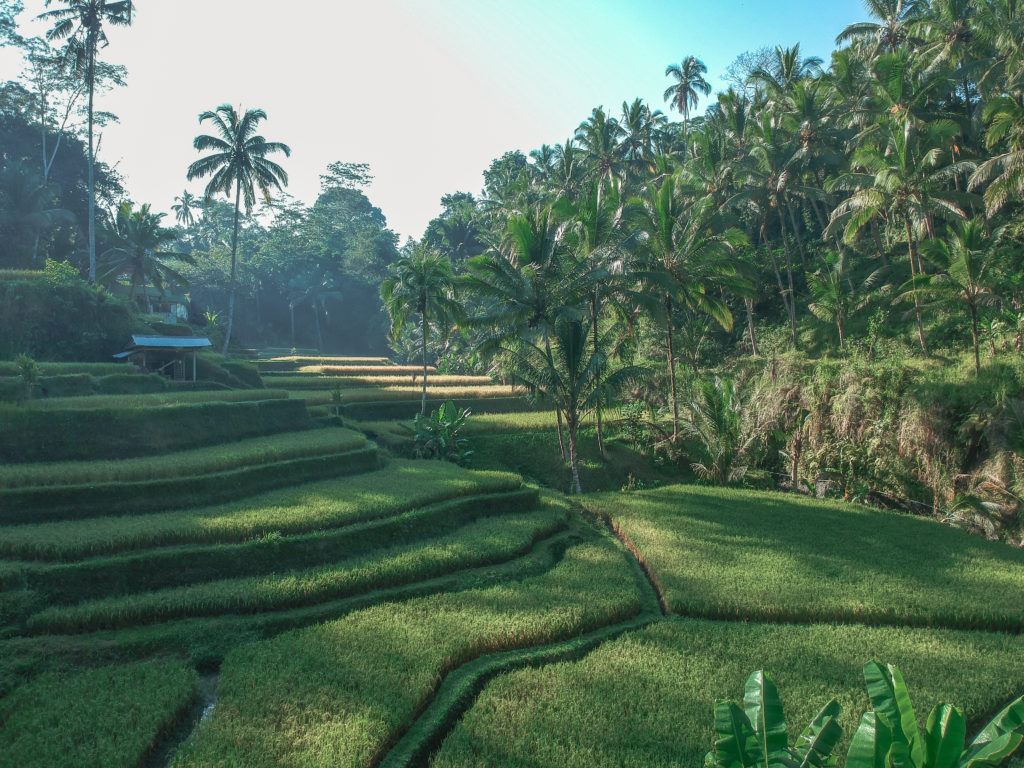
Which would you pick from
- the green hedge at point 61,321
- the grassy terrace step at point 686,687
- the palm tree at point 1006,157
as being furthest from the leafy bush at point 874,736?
the green hedge at point 61,321

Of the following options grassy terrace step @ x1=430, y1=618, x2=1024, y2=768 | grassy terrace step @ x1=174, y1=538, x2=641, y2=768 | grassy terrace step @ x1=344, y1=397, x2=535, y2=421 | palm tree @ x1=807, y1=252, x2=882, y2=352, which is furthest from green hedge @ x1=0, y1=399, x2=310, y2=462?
palm tree @ x1=807, y1=252, x2=882, y2=352

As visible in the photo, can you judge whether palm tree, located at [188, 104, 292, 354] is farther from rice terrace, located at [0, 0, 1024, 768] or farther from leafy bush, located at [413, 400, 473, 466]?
leafy bush, located at [413, 400, 473, 466]

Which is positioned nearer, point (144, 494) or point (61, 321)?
point (144, 494)

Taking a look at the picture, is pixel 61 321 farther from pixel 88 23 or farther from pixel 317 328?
pixel 317 328

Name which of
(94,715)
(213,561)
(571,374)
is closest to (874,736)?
(94,715)

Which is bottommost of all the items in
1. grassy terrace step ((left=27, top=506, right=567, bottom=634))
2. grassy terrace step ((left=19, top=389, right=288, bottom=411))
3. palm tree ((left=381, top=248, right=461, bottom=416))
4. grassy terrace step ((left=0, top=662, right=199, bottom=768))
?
grassy terrace step ((left=0, top=662, right=199, bottom=768))

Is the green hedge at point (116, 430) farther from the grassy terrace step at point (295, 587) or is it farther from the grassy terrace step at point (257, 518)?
the grassy terrace step at point (295, 587)

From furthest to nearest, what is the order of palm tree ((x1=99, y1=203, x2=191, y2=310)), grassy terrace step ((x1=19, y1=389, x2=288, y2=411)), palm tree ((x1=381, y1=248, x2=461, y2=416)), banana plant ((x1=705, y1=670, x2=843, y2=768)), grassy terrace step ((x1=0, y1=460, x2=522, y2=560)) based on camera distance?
palm tree ((x1=99, y1=203, x2=191, y2=310)) < palm tree ((x1=381, y1=248, x2=461, y2=416)) < grassy terrace step ((x1=19, y1=389, x2=288, y2=411)) < grassy terrace step ((x1=0, y1=460, x2=522, y2=560)) < banana plant ((x1=705, y1=670, x2=843, y2=768))
